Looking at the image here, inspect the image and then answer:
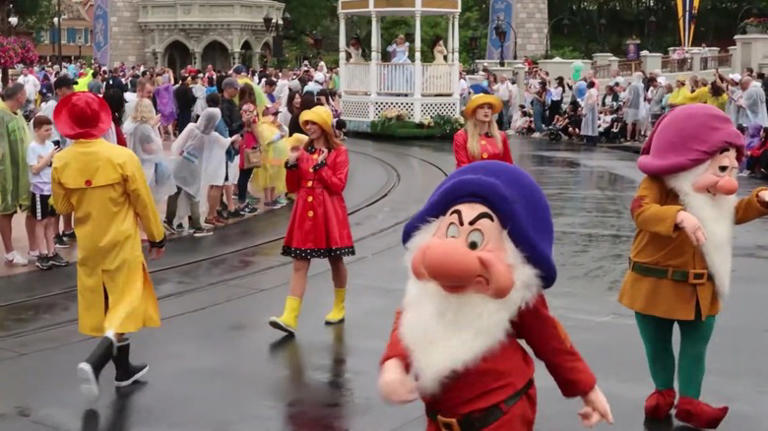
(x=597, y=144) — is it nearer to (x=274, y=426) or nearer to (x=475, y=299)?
(x=274, y=426)

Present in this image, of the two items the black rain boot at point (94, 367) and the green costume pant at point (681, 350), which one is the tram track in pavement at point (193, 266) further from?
the green costume pant at point (681, 350)

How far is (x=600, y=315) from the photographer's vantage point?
8.70m

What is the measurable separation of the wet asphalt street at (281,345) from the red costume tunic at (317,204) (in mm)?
679

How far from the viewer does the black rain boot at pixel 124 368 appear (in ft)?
22.4

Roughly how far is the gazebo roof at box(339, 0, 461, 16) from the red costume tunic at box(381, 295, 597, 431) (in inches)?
926

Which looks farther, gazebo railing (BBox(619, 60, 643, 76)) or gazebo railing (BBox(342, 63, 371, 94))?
gazebo railing (BBox(619, 60, 643, 76))

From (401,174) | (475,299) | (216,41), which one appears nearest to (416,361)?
(475,299)

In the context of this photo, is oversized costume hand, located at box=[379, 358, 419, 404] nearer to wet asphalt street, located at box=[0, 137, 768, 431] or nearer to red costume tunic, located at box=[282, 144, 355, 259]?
wet asphalt street, located at box=[0, 137, 768, 431]

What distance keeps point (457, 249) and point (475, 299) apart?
202 mm

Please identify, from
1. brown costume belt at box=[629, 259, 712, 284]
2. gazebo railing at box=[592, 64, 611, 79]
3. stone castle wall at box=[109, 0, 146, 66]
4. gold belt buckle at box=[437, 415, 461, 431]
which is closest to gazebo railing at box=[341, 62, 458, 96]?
gazebo railing at box=[592, 64, 611, 79]

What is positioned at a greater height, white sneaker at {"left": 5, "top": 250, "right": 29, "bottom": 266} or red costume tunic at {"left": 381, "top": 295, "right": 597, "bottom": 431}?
red costume tunic at {"left": 381, "top": 295, "right": 597, "bottom": 431}

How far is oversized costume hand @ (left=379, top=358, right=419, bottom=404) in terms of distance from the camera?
3.77 meters

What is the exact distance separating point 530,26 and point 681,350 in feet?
187

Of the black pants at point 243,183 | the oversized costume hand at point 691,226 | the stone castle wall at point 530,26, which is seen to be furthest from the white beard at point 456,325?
the stone castle wall at point 530,26
